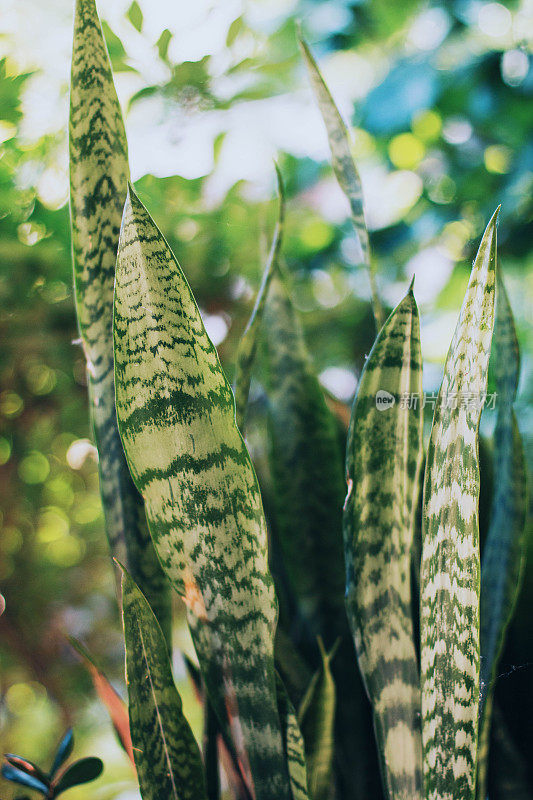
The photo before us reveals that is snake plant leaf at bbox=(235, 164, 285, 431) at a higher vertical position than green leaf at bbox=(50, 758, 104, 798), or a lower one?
higher

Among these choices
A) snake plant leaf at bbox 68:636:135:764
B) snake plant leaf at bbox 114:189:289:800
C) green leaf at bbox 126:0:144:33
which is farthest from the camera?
green leaf at bbox 126:0:144:33

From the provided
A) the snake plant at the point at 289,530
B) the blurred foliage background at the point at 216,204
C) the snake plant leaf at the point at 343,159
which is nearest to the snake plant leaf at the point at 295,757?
the snake plant at the point at 289,530

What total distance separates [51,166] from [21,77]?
10cm

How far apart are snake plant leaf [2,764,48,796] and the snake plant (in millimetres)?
56

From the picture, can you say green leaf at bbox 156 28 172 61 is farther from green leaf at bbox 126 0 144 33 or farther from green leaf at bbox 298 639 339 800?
green leaf at bbox 298 639 339 800

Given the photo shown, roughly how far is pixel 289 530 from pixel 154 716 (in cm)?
18

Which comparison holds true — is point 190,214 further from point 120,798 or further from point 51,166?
point 120,798

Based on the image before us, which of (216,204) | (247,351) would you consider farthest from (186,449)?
(216,204)

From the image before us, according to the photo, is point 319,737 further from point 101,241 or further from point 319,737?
point 101,241

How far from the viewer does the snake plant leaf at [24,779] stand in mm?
292

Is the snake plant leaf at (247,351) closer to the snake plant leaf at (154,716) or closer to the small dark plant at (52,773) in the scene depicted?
the snake plant leaf at (154,716)

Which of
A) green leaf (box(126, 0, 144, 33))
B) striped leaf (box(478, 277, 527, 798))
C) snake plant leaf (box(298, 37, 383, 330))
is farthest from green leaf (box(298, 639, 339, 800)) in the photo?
green leaf (box(126, 0, 144, 33))

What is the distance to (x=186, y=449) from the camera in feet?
0.81

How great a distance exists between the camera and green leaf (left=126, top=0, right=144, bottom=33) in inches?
21.4
